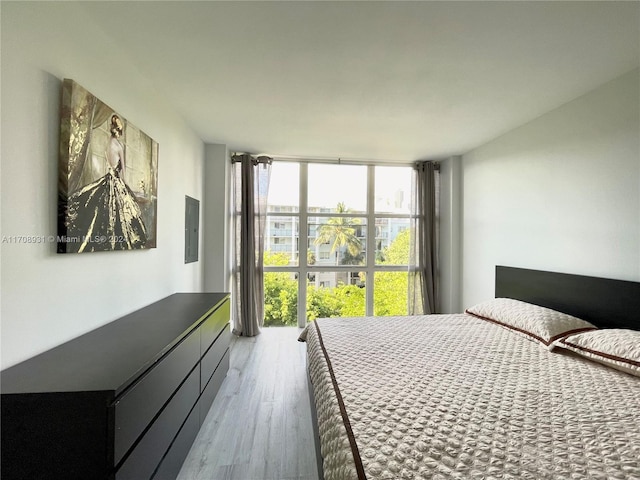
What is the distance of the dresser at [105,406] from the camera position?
0.94 metres

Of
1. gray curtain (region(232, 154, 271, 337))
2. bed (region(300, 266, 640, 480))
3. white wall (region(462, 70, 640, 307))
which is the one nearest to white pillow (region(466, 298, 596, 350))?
bed (region(300, 266, 640, 480))

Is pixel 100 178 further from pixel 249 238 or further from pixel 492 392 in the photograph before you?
pixel 249 238

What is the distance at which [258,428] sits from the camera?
200 centimetres

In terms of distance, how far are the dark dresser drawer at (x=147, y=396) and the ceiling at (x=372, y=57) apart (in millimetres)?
1792

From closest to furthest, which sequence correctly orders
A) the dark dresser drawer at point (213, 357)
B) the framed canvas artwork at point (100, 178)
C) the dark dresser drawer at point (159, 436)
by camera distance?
the dark dresser drawer at point (159, 436)
the framed canvas artwork at point (100, 178)
the dark dresser drawer at point (213, 357)

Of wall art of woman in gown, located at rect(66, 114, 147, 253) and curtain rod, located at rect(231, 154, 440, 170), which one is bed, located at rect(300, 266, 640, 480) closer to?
wall art of woman in gown, located at rect(66, 114, 147, 253)

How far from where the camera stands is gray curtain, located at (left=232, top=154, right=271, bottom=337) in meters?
3.97

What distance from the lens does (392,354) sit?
1.88 meters

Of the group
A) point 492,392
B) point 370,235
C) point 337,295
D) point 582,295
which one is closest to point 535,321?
point 582,295

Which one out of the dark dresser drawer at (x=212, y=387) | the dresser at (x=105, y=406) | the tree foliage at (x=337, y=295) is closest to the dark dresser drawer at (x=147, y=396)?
the dresser at (x=105, y=406)

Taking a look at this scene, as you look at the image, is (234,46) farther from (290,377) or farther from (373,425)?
(290,377)

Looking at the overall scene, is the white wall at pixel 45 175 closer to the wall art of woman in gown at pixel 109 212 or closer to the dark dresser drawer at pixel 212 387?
the wall art of woman in gown at pixel 109 212

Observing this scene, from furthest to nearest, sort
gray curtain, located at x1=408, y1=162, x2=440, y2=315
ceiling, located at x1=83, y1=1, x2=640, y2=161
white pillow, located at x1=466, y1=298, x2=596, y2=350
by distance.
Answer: gray curtain, located at x1=408, y1=162, x2=440, y2=315 < white pillow, located at x1=466, y1=298, x2=596, y2=350 < ceiling, located at x1=83, y1=1, x2=640, y2=161

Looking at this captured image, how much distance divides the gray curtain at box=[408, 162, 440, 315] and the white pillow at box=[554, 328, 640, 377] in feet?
7.66
